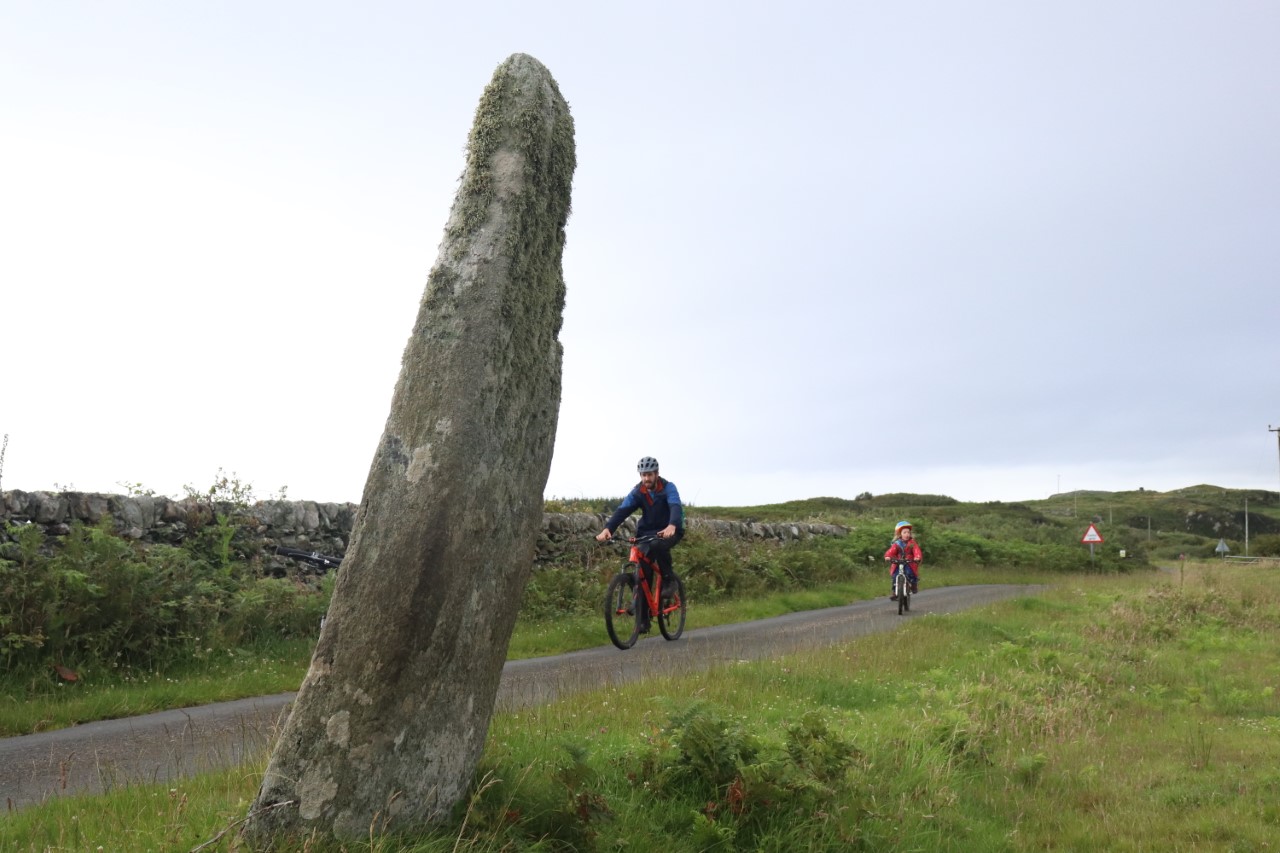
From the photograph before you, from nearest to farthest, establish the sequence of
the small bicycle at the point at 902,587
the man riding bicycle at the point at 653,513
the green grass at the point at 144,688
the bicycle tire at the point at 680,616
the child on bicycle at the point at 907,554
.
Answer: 1. the green grass at the point at 144,688
2. the man riding bicycle at the point at 653,513
3. the bicycle tire at the point at 680,616
4. the small bicycle at the point at 902,587
5. the child on bicycle at the point at 907,554

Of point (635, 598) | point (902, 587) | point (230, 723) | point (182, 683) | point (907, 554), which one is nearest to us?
point (230, 723)

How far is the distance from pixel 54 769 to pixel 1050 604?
17.7 metres

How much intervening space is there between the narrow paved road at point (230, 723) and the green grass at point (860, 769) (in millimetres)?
730

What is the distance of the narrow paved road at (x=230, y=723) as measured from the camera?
5.67 meters

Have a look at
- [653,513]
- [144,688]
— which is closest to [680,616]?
[653,513]

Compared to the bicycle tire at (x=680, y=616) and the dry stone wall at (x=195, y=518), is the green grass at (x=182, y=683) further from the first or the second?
the dry stone wall at (x=195, y=518)

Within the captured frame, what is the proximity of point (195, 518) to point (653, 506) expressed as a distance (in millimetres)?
6146

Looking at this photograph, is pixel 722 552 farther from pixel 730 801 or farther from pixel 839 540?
pixel 730 801

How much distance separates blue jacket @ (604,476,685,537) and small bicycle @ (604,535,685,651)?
0.22 m

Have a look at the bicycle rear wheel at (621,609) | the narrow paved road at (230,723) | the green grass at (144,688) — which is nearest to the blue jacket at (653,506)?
the bicycle rear wheel at (621,609)

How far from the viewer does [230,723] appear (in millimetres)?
7664

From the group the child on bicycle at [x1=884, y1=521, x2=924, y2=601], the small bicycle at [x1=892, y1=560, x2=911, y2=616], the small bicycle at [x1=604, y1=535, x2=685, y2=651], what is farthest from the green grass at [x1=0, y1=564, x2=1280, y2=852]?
the child on bicycle at [x1=884, y1=521, x2=924, y2=601]

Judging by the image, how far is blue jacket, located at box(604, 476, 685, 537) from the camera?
40.3 ft

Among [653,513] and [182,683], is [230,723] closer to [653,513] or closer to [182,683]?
[182,683]
